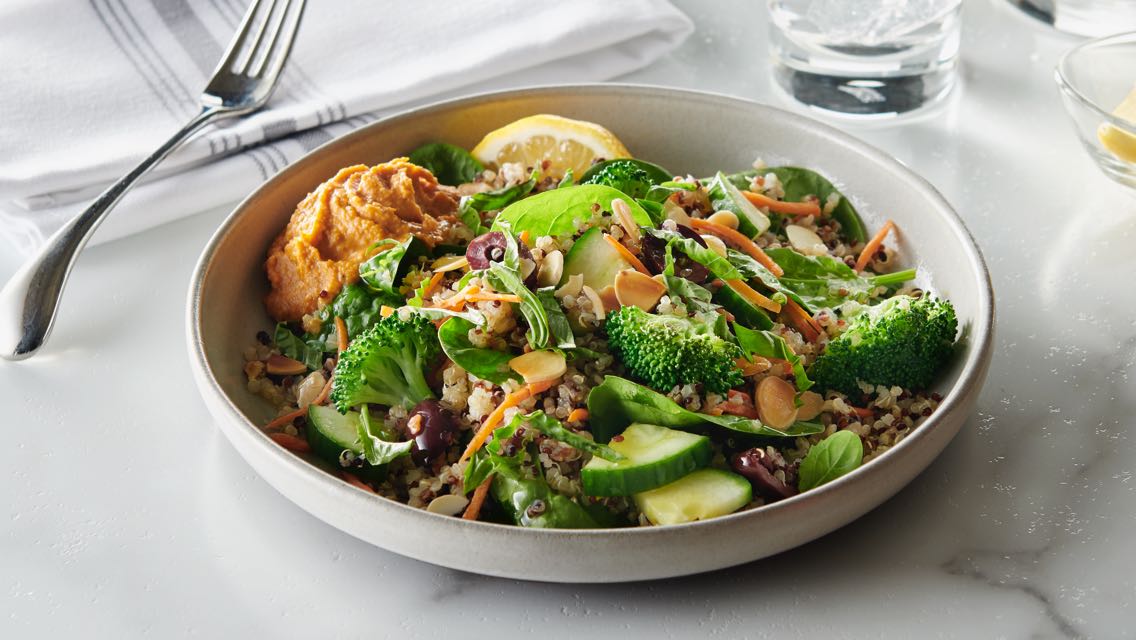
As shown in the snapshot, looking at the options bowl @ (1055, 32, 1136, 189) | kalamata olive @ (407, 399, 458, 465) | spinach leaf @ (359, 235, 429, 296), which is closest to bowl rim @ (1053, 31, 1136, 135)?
bowl @ (1055, 32, 1136, 189)

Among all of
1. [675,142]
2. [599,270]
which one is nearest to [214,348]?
[599,270]

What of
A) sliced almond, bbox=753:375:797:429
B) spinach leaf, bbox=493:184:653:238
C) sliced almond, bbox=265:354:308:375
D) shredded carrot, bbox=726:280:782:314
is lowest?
sliced almond, bbox=265:354:308:375

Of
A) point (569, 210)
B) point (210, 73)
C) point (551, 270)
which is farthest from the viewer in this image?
point (210, 73)

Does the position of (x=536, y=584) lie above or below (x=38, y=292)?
below

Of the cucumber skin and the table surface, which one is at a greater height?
the cucumber skin

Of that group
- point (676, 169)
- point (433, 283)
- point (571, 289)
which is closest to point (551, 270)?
point (571, 289)

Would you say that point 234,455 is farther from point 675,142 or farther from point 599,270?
point 675,142

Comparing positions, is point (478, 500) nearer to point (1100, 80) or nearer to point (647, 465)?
point (647, 465)

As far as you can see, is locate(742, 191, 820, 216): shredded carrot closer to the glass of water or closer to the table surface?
the table surface
